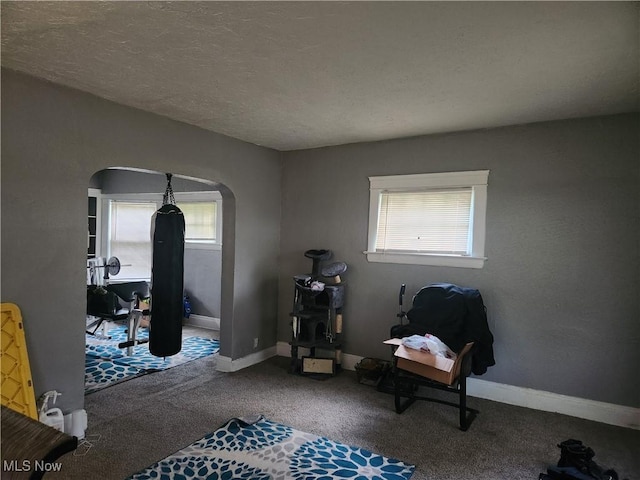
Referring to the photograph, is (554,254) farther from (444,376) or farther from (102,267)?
(102,267)

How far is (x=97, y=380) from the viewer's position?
3859 millimetres

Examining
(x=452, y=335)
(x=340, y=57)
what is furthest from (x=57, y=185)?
(x=452, y=335)

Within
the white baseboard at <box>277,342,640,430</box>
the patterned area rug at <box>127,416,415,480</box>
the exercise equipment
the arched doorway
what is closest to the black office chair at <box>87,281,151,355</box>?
the exercise equipment

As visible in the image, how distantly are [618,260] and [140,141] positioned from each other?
396 centimetres

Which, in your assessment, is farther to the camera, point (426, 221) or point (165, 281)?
point (426, 221)

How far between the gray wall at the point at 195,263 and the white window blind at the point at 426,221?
9.20 feet

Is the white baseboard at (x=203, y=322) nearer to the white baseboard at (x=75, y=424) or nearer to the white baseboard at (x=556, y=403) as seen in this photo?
the white baseboard at (x=75, y=424)

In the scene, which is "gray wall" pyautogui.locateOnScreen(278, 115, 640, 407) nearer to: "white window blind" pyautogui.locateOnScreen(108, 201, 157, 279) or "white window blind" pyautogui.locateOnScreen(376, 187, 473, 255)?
"white window blind" pyautogui.locateOnScreen(376, 187, 473, 255)

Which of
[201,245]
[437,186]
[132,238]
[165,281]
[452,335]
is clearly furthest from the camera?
[132,238]

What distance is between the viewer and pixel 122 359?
14.8ft

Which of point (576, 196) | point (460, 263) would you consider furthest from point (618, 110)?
point (460, 263)

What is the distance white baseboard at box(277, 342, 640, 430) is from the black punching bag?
2.83 m

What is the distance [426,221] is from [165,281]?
257cm

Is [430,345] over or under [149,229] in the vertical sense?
under
